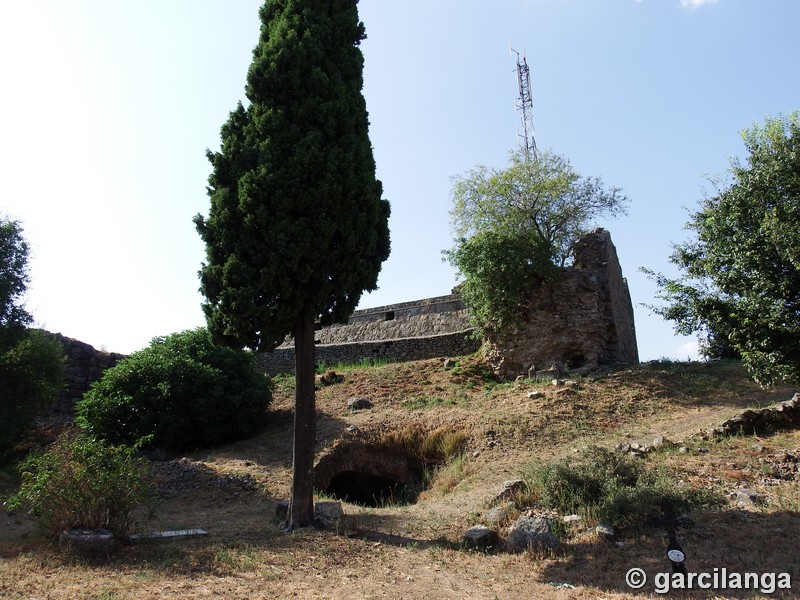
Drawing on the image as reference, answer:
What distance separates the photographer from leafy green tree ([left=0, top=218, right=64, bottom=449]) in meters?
12.7

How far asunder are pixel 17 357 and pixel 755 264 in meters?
14.7

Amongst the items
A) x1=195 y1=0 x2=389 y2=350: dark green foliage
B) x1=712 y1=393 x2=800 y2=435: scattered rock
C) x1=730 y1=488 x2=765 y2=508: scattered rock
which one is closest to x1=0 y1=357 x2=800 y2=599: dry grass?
x1=730 y1=488 x2=765 y2=508: scattered rock

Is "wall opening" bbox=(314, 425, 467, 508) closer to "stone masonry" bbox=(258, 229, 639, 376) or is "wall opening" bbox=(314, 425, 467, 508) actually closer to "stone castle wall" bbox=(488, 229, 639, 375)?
"stone masonry" bbox=(258, 229, 639, 376)

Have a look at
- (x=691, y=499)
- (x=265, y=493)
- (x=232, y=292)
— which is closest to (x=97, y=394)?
(x=265, y=493)

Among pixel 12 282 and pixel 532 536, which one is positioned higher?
pixel 12 282

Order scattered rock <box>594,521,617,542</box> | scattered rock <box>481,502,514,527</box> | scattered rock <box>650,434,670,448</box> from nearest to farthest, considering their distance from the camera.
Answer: scattered rock <box>594,521,617,542</box> → scattered rock <box>481,502,514,527</box> → scattered rock <box>650,434,670,448</box>

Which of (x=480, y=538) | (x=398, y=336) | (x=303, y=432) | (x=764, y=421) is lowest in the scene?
(x=480, y=538)

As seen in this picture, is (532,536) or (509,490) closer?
(532,536)

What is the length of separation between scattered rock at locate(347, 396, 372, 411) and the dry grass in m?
0.23

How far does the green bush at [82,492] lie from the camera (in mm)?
7012

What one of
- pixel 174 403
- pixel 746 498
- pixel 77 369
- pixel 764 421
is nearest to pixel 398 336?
pixel 174 403

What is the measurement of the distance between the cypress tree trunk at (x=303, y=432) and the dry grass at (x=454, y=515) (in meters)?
0.42

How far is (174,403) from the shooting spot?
14.4 m

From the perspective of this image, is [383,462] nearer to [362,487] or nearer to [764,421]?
[362,487]
